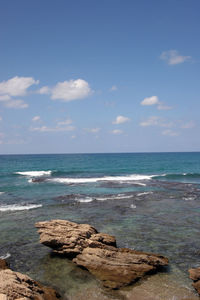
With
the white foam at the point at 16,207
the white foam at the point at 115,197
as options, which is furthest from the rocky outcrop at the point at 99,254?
the white foam at the point at 115,197

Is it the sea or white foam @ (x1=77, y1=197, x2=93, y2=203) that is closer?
the sea

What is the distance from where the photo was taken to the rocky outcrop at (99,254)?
12.3m

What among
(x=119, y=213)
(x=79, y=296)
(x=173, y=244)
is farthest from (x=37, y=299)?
(x=119, y=213)

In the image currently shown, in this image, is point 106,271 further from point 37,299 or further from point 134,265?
point 37,299

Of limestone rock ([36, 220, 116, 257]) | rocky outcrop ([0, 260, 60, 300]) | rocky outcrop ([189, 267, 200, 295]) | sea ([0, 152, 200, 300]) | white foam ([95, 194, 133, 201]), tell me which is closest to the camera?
rocky outcrop ([0, 260, 60, 300])

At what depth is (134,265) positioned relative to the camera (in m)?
12.8

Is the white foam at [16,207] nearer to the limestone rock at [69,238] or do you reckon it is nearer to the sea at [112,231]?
the sea at [112,231]

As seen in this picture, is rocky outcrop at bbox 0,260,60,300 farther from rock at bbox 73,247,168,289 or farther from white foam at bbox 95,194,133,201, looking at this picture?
white foam at bbox 95,194,133,201

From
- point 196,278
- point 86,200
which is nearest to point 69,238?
point 196,278

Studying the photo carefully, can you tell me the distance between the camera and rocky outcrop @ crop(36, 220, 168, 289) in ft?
40.5

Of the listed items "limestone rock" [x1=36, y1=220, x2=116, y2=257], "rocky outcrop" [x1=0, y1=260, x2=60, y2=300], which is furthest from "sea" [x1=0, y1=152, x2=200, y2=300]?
"rocky outcrop" [x1=0, y1=260, x2=60, y2=300]

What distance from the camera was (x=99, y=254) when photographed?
1357 centimetres

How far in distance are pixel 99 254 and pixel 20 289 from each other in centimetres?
533

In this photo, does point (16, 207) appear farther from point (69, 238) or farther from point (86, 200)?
point (69, 238)
